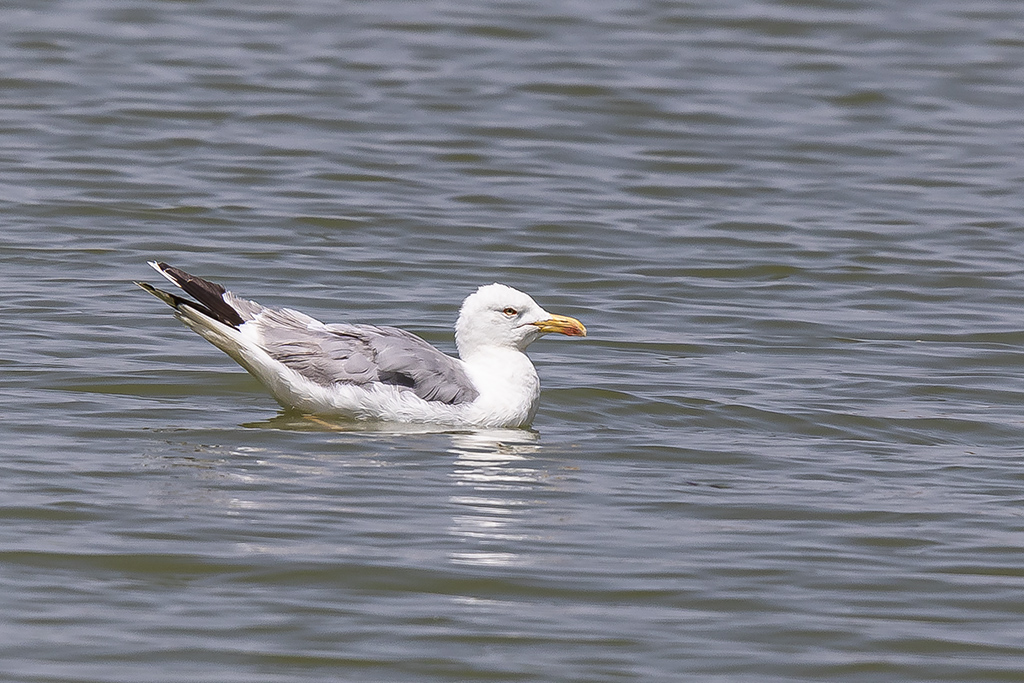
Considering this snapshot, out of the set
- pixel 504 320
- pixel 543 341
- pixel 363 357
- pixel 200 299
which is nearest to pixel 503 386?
pixel 504 320

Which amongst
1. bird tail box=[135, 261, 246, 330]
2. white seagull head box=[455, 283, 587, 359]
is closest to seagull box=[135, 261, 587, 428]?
bird tail box=[135, 261, 246, 330]

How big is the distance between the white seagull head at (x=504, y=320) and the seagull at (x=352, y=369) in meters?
0.17

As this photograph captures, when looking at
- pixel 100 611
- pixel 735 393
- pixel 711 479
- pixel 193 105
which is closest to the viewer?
pixel 100 611

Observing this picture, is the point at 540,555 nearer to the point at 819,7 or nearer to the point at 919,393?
the point at 919,393

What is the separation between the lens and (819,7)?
24.0m

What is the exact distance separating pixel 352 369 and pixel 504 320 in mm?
944

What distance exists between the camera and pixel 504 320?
34.7 ft

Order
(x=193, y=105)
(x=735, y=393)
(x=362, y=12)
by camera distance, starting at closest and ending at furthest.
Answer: (x=735, y=393) → (x=193, y=105) → (x=362, y=12)

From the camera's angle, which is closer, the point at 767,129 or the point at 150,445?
the point at 150,445

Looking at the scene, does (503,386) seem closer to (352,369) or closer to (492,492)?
(352,369)

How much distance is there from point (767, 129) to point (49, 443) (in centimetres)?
1087

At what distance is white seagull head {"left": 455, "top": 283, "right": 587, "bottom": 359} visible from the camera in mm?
10539

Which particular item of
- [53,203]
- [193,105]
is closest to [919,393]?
[53,203]

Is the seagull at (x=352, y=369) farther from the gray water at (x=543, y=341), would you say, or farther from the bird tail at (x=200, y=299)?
the gray water at (x=543, y=341)
